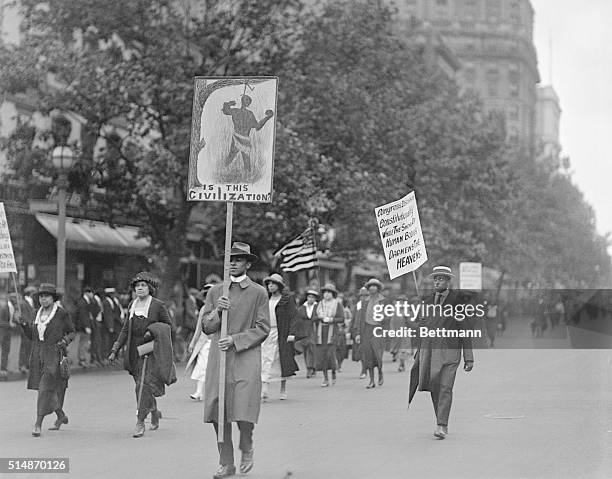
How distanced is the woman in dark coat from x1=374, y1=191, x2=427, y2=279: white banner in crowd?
622 centimetres

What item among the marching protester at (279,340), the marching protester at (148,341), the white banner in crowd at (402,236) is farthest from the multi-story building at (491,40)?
the marching protester at (148,341)

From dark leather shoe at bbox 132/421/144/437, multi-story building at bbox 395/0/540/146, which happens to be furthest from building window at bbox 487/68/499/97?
dark leather shoe at bbox 132/421/144/437

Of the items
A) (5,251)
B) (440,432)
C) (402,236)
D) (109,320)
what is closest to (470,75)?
(109,320)

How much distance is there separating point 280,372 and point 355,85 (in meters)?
17.0

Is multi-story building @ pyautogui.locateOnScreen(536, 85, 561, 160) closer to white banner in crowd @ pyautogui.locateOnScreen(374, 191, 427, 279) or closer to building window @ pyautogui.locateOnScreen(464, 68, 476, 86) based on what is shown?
building window @ pyautogui.locateOnScreen(464, 68, 476, 86)

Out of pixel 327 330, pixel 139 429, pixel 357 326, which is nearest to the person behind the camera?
pixel 139 429

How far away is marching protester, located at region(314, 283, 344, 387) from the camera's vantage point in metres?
20.6

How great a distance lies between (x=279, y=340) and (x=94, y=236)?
59.9 feet

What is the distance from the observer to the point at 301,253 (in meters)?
28.4

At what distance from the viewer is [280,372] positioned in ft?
56.6

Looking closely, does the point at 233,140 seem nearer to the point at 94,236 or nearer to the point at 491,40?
the point at 94,236

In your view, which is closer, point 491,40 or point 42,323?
point 42,323

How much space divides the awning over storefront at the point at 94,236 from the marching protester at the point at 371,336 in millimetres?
12535

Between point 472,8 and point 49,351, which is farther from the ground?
point 472,8
